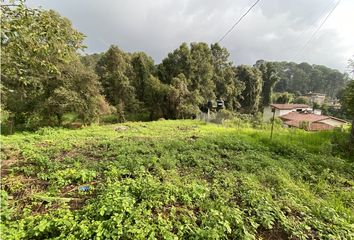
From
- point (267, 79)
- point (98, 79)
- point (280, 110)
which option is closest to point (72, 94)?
point (98, 79)

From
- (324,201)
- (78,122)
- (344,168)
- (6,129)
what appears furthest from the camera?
(78,122)

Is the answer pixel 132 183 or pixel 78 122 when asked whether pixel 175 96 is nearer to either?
pixel 78 122

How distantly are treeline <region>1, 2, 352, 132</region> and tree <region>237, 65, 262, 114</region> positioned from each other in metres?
0.13

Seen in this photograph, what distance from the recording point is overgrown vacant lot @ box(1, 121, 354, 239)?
92.9 inches

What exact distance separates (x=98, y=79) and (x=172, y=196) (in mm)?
11262

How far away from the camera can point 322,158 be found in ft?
18.6

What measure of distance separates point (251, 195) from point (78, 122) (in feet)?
37.2

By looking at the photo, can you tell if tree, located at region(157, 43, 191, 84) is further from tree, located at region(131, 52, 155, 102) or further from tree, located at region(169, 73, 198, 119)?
tree, located at region(169, 73, 198, 119)

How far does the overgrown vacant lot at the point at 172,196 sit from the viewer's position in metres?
2.36

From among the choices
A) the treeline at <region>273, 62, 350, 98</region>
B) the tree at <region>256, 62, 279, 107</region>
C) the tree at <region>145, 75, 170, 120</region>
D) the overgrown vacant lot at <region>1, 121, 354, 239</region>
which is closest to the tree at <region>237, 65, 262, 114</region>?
the tree at <region>256, 62, 279, 107</region>

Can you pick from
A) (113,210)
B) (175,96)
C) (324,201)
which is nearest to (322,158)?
(324,201)

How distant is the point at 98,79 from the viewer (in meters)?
12.5

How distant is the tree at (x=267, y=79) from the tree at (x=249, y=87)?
15.0ft

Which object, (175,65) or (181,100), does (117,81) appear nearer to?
(181,100)
